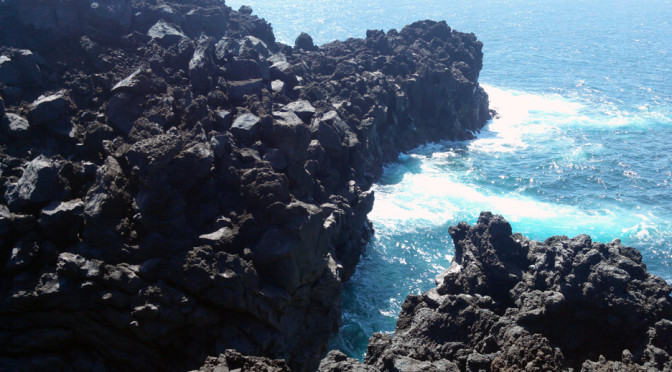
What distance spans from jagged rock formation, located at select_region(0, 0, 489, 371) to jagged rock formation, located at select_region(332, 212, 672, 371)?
315 inches

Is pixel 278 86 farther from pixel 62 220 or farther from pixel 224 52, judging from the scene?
pixel 62 220

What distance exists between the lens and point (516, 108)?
82.5 meters

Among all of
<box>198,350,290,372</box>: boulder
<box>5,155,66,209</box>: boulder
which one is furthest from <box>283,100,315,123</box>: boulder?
<box>198,350,290,372</box>: boulder

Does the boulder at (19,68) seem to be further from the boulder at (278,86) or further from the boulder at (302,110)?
the boulder at (278,86)

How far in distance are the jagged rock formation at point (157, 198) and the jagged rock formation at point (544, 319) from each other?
26.2 feet

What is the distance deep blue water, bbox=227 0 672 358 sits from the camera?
42.1 m

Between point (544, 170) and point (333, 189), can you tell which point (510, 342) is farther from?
point (544, 170)

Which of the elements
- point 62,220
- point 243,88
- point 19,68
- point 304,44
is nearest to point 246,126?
point 243,88

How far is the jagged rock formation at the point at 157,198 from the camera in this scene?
81.9 feet

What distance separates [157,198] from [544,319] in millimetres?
20241

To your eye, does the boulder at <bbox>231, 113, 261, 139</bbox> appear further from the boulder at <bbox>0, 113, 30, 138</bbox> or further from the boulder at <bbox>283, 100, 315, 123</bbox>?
the boulder at <bbox>0, 113, 30, 138</bbox>

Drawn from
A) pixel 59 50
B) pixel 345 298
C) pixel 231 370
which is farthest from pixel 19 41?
pixel 231 370

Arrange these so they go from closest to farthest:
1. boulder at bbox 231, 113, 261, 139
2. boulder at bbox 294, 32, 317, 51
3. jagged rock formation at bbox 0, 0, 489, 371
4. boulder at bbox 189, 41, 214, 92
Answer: jagged rock formation at bbox 0, 0, 489, 371 → boulder at bbox 231, 113, 261, 139 → boulder at bbox 189, 41, 214, 92 → boulder at bbox 294, 32, 317, 51

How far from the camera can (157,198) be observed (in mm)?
27734
